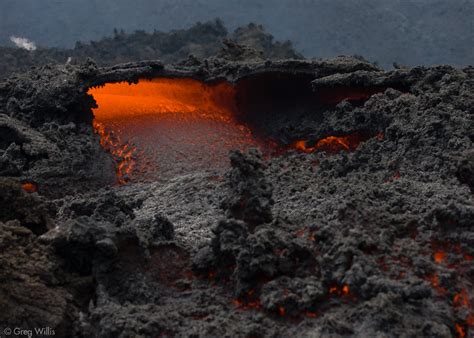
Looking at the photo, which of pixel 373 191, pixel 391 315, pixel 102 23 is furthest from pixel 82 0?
pixel 391 315

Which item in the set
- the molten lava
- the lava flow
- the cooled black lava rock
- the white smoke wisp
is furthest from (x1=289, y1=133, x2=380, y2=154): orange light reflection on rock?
the white smoke wisp

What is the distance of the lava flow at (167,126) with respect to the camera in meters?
5.54

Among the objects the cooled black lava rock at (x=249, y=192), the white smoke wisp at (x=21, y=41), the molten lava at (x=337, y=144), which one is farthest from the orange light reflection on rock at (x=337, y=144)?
the white smoke wisp at (x=21, y=41)

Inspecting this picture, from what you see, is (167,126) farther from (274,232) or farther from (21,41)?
(21,41)

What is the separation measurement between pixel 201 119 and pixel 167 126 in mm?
405

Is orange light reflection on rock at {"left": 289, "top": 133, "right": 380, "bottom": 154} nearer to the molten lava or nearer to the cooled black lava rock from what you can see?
the molten lava

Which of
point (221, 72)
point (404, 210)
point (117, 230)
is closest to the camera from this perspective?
point (117, 230)

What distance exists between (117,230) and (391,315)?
5.06ft

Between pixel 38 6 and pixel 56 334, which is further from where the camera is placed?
pixel 38 6

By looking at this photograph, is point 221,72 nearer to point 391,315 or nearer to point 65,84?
point 65,84

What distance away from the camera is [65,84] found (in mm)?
5637

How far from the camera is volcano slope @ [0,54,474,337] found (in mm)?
2553

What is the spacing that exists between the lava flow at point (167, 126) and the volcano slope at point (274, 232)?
19 centimetres

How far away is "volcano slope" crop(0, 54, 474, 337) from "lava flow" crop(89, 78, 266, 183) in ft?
0.62
